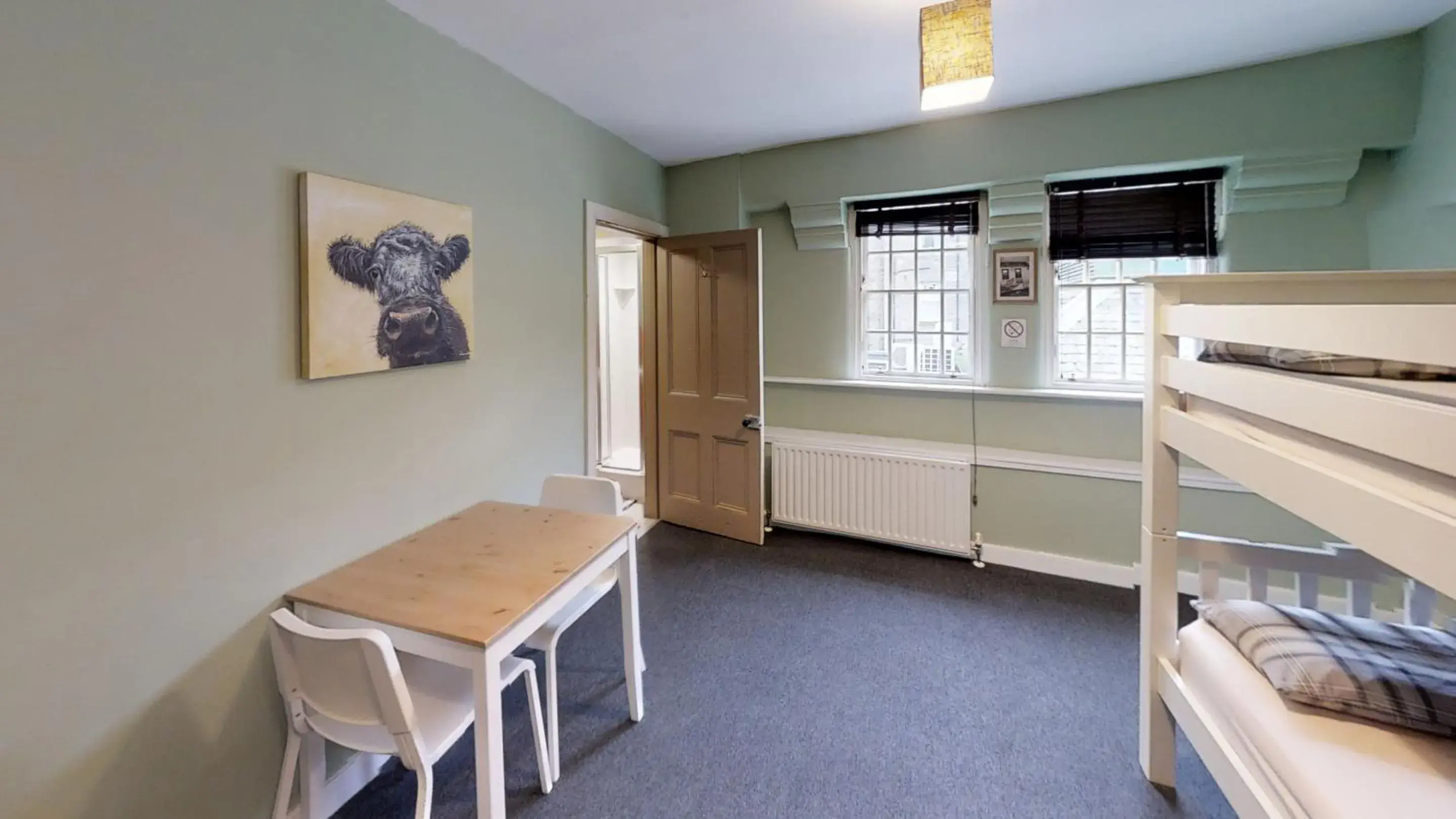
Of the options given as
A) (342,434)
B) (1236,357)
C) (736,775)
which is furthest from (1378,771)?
(342,434)

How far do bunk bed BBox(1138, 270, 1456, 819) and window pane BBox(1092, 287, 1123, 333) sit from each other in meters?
1.65

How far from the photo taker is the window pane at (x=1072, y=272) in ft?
10.1

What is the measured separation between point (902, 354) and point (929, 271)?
0.53 meters

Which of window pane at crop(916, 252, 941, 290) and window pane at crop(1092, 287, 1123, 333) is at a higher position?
window pane at crop(916, 252, 941, 290)

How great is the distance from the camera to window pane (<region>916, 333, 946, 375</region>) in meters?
3.48

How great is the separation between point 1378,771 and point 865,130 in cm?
324

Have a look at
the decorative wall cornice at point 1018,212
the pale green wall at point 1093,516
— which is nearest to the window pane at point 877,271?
the decorative wall cornice at point 1018,212

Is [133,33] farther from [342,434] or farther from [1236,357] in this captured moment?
[1236,357]

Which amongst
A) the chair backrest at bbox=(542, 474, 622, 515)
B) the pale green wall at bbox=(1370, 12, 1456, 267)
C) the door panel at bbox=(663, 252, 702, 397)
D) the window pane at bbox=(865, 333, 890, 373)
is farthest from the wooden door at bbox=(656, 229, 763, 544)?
the pale green wall at bbox=(1370, 12, 1456, 267)

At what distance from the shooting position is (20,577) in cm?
111

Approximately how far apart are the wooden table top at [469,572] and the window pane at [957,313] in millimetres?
2415

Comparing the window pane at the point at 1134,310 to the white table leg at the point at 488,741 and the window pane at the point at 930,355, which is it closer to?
the window pane at the point at 930,355

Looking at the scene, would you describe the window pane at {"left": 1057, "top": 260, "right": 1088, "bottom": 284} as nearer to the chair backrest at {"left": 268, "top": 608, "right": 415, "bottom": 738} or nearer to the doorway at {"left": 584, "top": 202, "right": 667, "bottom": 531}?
the doorway at {"left": 584, "top": 202, "right": 667, "bottom": 531}

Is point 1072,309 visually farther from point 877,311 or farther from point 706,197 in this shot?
point 706,197
